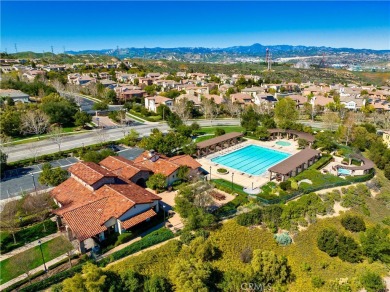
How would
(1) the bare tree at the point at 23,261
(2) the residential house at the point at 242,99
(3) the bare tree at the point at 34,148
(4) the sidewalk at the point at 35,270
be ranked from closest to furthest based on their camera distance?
(4) the sidewalk at the point at 35,270 < (1) the bare tree at the point at 23,261 < (3) the bare tree at the point at 34,148 < (2) the residential house at the point at 242,99

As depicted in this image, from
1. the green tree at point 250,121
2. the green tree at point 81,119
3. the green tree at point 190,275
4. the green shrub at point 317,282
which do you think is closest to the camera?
the green tree at point 190,275

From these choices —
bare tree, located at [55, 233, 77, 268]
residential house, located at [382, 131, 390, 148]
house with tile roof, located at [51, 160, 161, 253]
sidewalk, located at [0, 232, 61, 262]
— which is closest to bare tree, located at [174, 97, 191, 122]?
house with tile roof, located at [51, 160, 161, 253]

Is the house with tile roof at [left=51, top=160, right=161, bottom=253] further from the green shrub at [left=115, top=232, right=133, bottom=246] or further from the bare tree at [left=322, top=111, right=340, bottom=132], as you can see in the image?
the bare tree at [left=322, top=111, right=340, bottom=132]

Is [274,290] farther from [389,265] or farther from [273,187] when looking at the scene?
[273,187]

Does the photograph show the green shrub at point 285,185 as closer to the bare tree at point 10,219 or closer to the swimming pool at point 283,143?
the swimming pool at point 283,143

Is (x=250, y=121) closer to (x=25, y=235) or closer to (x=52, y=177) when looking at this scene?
(x=52, y=177)

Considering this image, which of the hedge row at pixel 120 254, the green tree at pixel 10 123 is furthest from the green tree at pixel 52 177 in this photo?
the green tree at pixel 10 123

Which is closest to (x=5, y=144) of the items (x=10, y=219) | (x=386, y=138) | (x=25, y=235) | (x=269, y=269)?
(x=10, y=219)
